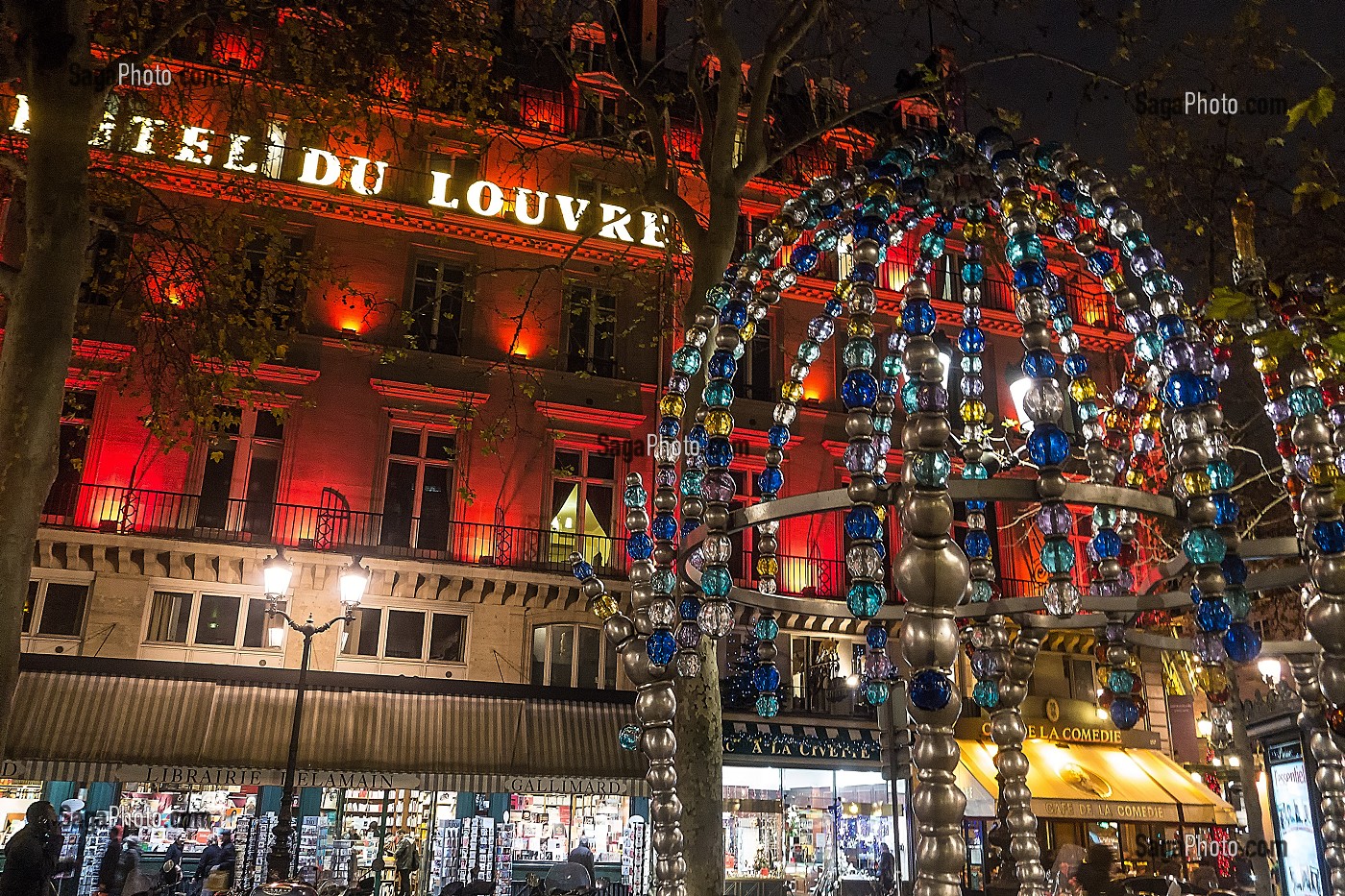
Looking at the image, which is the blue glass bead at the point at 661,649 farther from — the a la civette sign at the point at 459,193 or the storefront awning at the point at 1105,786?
the storefront awning at the point at 1105,786

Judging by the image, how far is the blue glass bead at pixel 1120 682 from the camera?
426 cm

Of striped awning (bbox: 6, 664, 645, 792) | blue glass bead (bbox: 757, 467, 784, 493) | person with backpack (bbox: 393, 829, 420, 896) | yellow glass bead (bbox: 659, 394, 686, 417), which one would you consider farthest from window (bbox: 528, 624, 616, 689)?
yellow glass bead (bbox: 659, 394, 686, 417)

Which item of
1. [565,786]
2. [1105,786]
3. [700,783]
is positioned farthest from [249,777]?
[1105,786]

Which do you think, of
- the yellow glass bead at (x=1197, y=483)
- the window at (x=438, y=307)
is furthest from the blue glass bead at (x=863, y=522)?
the window at (x=438, y=307)

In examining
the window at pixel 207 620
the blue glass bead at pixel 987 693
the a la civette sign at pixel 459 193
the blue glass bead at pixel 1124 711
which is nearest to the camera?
the blue glass bead at pixel 1124 711

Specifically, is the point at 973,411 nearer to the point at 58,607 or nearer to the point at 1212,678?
the point at 1212,678

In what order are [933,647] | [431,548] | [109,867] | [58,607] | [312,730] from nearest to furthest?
1. [933,647]
2. [109,867]
3. [312,730]
4. [58,607]
5. [431,548]

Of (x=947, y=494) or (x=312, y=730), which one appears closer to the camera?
(x=947, y=494)

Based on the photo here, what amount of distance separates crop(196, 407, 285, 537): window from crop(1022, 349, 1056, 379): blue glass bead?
1766 cm

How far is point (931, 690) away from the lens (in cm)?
269

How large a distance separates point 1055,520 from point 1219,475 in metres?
0.67

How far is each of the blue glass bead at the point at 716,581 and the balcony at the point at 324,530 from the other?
1363cm

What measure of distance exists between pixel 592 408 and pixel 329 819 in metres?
9.59

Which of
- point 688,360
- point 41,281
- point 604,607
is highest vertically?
point 41,281
